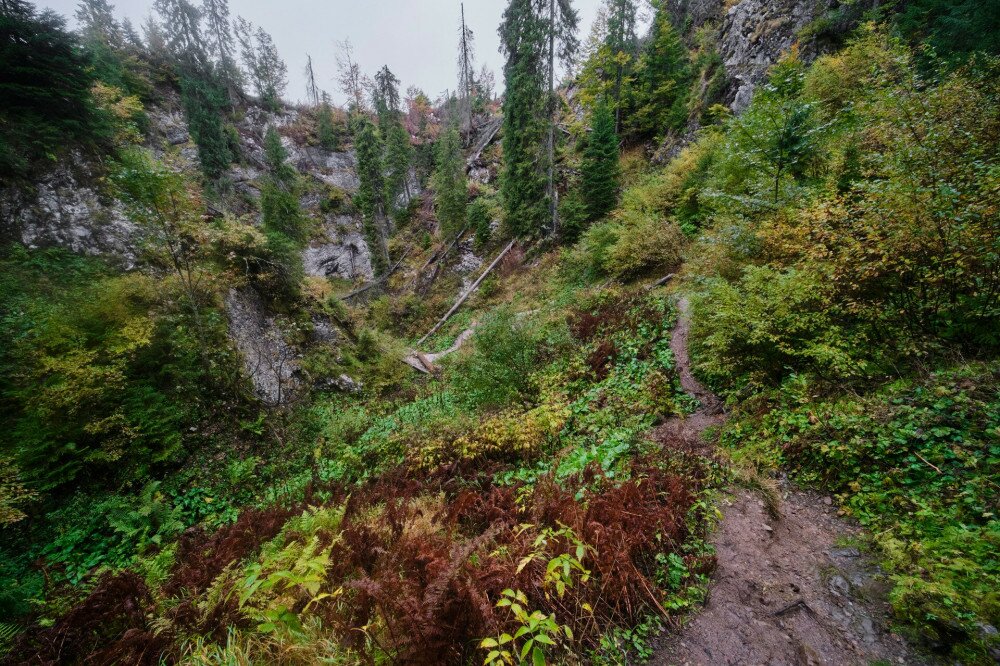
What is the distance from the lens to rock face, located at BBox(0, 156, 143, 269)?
10.2 metres

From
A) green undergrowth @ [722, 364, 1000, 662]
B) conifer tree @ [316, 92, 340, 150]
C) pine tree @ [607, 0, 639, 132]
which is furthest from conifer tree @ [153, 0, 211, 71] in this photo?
green undergrowth @ [722, 364, 1000, 662]

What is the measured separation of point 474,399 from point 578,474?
15.3 ft

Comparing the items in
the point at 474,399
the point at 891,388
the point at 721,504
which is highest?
the point at 891,388

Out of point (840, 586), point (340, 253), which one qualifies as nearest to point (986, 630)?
point (840, 586)

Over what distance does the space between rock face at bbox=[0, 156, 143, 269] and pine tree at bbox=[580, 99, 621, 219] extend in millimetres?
18887

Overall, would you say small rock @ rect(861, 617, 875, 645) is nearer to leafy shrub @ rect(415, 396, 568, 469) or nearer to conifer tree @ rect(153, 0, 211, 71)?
leafy shrub @ rect(415, 396, 568, 469)

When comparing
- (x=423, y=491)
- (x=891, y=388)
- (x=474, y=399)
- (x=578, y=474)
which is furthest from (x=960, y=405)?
(x=474, y=399)

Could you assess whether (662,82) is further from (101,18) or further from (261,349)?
(101,18)

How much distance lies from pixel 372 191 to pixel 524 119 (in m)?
15.0

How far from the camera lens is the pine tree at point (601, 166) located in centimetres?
1870

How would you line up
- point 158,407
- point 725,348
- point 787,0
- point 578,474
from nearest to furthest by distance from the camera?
point 578,474, point 725,348, point 158,407, point 787,0

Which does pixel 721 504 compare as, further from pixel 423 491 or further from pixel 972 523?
pixel 423 491

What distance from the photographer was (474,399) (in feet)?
30.5

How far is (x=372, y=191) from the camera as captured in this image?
29.5 metres
